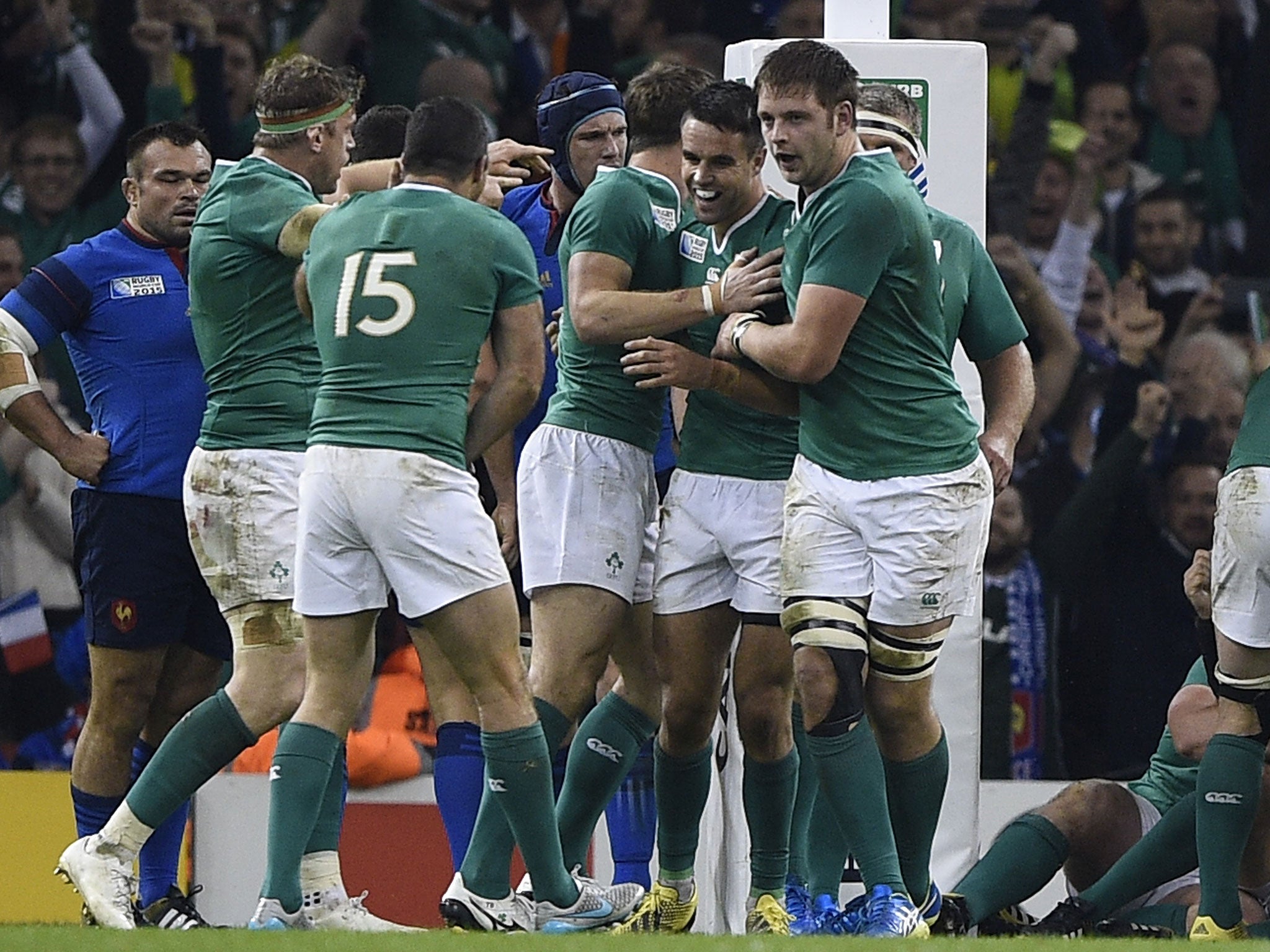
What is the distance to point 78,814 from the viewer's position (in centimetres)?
656

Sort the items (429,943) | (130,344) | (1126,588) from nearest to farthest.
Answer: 1. (429,943)
2. (130,344)
3. (1126,588)

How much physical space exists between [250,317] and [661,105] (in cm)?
128

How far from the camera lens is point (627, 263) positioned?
5.92 m

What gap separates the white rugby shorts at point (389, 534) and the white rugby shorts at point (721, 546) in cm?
66

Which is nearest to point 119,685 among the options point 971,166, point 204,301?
point 204,301

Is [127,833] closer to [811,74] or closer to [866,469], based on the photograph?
[866,469]

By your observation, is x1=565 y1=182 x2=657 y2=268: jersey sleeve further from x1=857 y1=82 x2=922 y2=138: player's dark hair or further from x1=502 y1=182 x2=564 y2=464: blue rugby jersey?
x1=502 y1=182 x2=564 y2=464: blue rugby jersey

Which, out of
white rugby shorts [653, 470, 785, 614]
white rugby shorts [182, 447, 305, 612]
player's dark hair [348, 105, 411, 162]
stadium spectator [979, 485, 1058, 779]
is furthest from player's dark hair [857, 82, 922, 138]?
stadium spectator [979, 485, 1058, 779]

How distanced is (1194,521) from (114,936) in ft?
19.1

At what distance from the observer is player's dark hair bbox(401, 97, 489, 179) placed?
554cm

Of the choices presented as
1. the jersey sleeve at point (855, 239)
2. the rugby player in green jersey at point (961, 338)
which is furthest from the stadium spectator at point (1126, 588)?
the jersey sleeve at point (855, 239)

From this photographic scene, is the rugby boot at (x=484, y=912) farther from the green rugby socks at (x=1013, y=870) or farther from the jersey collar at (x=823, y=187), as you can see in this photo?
the jersey collar at (x=823, y=187)

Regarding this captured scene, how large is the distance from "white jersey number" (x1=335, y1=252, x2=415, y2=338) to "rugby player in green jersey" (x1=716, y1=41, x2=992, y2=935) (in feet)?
2.73

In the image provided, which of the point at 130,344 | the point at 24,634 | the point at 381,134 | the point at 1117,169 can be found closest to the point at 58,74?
the point at 24,634
